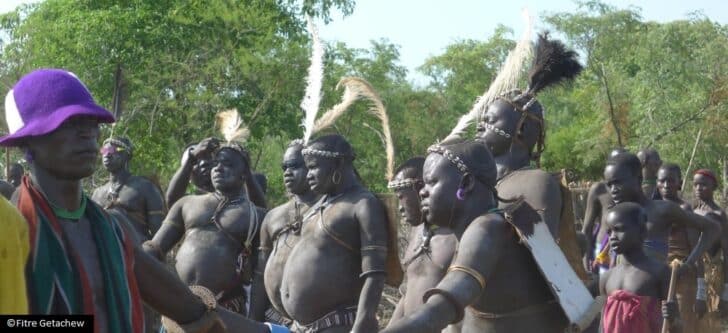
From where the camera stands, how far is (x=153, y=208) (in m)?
11.5

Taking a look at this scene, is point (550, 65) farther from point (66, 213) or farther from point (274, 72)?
point (274, 72)

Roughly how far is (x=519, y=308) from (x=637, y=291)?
136 inches

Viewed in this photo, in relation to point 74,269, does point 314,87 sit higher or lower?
higher

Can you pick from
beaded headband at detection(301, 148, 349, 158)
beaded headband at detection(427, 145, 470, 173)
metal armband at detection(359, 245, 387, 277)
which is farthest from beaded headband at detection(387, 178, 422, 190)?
beaded headband at detection(427, 145, 470, 173)

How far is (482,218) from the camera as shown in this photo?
5.55 meters

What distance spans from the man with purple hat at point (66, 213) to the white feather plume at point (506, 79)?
13.7 ft

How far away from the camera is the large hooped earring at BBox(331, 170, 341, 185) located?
811cm

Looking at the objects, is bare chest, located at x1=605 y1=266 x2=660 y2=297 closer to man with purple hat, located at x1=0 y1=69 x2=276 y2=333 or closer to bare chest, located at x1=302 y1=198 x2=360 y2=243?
bare chest, located at x1=302 y1=198 x2=360 y2=243

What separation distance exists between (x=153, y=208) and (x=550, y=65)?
454 centimetres

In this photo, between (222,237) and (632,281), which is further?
(222,237)

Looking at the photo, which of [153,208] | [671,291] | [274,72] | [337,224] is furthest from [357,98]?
[274,72]

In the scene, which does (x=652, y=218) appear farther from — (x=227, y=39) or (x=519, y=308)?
(x=227, y=39)

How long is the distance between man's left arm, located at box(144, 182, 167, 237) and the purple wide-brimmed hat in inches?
306

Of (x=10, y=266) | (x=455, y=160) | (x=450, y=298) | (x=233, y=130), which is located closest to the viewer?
(x=10, y=266)
